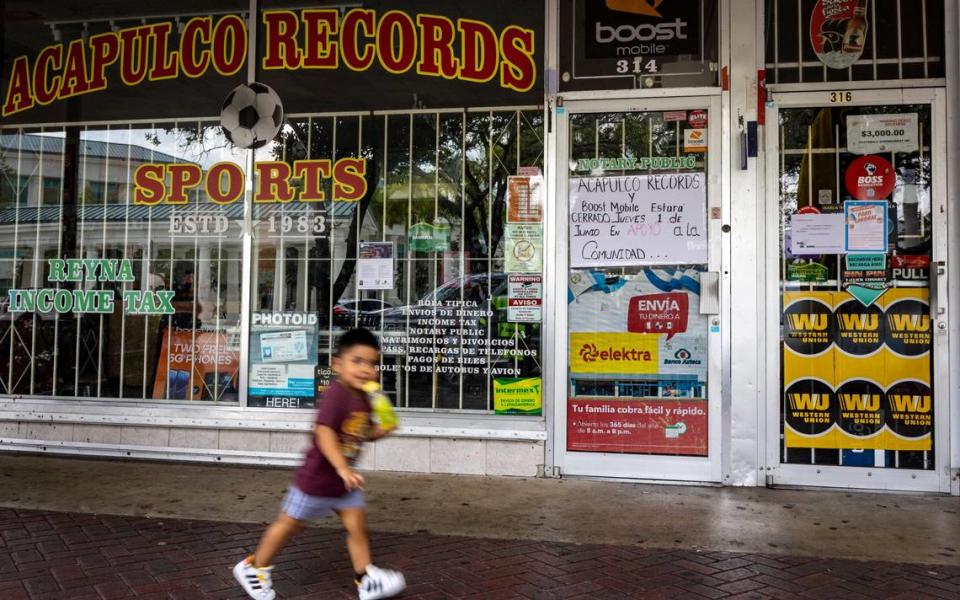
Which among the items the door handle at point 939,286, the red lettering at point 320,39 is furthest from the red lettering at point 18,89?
the door handle at point 939,286

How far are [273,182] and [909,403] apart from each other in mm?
5173

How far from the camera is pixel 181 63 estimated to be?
6.42 metres

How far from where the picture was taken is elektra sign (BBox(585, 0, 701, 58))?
5676mm

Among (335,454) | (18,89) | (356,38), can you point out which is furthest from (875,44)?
(18,89)

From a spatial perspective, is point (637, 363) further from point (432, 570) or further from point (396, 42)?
point (396, 42)

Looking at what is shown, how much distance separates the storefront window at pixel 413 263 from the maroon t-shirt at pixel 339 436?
2.56 m

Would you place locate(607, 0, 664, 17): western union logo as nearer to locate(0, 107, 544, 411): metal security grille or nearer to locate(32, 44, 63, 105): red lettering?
locate(0, 107, 544, 411): metal security grille

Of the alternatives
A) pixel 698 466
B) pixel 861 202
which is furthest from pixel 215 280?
pixel 861 202

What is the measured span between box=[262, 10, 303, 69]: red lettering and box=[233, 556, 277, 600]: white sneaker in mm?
4294

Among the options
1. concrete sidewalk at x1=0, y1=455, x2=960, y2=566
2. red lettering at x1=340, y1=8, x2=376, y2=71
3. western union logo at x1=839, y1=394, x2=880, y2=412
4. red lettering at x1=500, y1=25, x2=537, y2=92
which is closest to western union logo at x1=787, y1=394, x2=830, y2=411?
western union logo at x1=839, y1=394, x2=880, y2=412

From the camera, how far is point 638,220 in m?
5.65

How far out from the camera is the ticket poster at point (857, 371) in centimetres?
534

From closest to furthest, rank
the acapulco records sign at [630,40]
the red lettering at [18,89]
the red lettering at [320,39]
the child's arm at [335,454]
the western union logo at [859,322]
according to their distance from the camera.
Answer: the child's arm at [335,454]
the western union logo at [859,322]
the acapulco records sign at [630,40]
the red lettering at [320,39]
the red lettering at [18,89]

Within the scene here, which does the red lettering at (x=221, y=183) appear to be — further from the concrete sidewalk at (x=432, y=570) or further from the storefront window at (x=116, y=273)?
the concrete sidewalk at (x=432, y=570)
